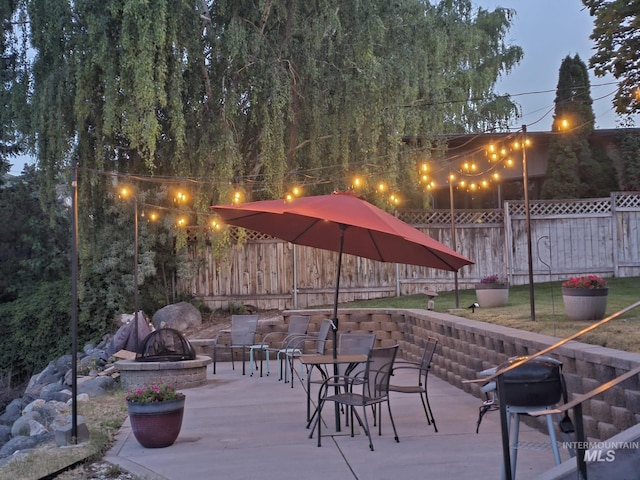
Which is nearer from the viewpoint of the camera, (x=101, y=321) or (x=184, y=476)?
(x=184, y=476)

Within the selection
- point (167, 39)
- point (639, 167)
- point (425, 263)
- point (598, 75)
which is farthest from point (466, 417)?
point (639, 167)

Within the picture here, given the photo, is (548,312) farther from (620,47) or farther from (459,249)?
(459,249)

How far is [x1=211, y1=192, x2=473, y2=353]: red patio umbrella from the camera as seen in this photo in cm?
551

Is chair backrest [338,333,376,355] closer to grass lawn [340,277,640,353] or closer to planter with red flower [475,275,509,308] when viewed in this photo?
grass lawn [340,277,640,353]

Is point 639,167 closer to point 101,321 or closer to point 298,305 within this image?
point 298,305

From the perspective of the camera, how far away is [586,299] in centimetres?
749

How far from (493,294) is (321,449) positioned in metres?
6.33

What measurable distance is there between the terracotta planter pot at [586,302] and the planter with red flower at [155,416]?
4.58m

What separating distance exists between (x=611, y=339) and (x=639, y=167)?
12300 millimetres

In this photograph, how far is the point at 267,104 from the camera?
12438 mm

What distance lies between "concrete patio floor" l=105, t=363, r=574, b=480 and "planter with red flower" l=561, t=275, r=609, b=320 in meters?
1.61

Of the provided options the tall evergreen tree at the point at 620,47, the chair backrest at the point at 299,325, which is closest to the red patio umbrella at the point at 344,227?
the chair backrest at the point at 299,325

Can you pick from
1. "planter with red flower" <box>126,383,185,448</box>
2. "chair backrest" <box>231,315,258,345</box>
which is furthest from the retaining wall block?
"chair backrest" <box>231,315,258,345</box>
